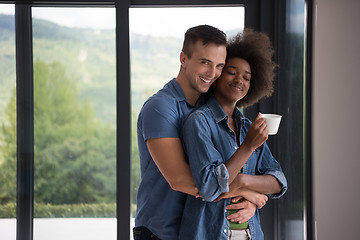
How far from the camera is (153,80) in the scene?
2453 millimetres

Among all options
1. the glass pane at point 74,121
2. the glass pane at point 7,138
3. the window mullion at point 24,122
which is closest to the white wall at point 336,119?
the glass pane at point 74,121

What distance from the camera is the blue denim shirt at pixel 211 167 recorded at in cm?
120

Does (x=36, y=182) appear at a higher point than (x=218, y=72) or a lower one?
lower

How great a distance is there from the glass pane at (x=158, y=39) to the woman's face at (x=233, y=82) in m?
1.00

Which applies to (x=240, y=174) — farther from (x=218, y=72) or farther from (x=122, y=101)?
(x=122, y=101)

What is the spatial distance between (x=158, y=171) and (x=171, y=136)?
7.9 inches

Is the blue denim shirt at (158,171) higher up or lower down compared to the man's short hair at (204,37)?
lower down

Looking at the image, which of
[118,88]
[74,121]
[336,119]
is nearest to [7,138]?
[74,121]

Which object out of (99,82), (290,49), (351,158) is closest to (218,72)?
(351,158)

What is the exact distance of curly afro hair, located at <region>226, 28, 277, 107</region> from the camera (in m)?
1.53

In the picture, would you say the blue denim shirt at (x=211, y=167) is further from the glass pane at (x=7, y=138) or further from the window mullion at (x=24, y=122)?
the glass pane at (x=7, y=138)

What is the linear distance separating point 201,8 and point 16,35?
1248 millimetres

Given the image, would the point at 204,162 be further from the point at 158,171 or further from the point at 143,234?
the point at 143,234

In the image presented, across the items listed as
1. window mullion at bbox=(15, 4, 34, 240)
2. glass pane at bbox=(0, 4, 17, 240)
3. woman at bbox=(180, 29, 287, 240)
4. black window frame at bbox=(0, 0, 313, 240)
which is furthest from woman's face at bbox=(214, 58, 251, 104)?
glass pane at bbox=(0, 4, 17, 240)
